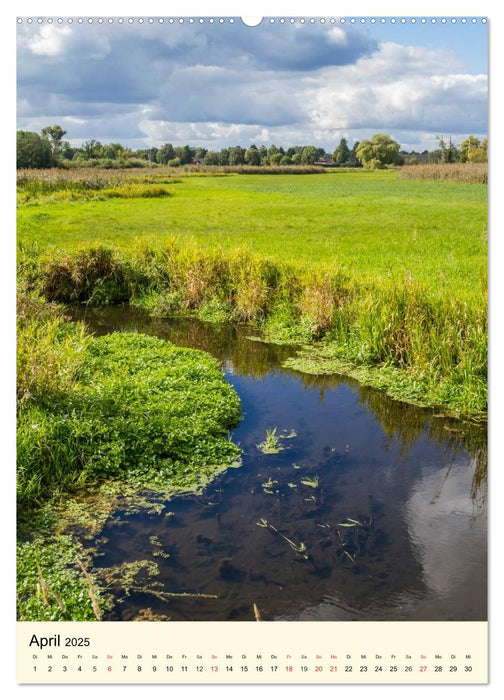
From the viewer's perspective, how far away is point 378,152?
9.67 m

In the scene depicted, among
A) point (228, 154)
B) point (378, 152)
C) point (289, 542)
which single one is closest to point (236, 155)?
point (228, 154)

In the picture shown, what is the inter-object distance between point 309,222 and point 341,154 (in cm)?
1406

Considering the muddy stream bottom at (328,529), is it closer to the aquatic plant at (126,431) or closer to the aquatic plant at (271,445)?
the aquatic plant at (271,445)

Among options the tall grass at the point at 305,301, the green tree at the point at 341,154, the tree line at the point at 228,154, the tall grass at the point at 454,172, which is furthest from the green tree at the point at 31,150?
the tall grass at the point at 305,301

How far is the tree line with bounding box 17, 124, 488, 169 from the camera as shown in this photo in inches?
305

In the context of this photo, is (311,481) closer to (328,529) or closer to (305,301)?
(328,529)

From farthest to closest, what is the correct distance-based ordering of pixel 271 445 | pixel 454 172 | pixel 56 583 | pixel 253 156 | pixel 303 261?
1. pixel 303 261
2. pixel 454 172
3. pixel 253 156
4. pixel 271 445
5. pixel 56 583

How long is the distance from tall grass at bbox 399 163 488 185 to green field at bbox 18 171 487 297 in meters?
0.44

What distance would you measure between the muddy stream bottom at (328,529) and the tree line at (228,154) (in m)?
3.66

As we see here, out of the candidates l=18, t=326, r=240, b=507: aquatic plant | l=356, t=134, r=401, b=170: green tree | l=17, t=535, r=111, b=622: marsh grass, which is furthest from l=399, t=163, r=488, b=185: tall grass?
l=17, t=535, r=111, b=622: marsh grass

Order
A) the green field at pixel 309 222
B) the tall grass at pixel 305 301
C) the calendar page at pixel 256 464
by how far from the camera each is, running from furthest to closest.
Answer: the green field at pixel 309 222
the tall grass at pixel 305 301
the calendar page at pixel 256 464

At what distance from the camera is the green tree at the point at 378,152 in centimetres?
875

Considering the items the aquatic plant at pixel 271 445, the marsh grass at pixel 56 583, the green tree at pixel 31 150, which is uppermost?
the green tree at pixel 31 150
